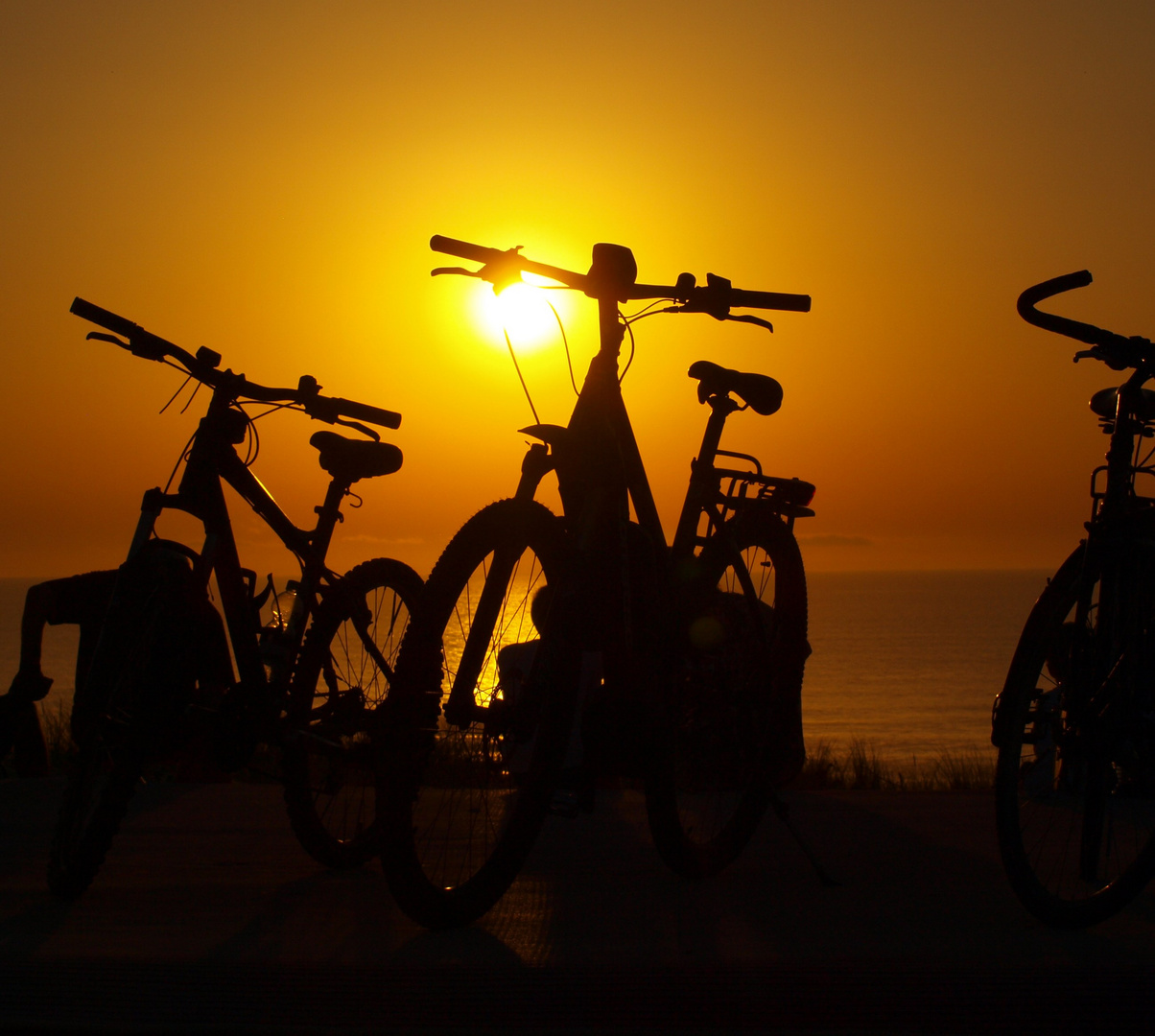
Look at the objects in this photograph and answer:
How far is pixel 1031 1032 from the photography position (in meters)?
2.05

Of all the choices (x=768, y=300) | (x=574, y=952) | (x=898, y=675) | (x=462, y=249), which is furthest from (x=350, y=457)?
(x=898, y=675)

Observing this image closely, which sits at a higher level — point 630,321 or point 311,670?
point 630,321

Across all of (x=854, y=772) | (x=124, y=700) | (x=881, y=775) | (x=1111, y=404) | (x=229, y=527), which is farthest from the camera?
(x=881, y=775)

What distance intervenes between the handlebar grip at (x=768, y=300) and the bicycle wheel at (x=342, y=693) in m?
1.46

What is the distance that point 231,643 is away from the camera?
3352 millimetres

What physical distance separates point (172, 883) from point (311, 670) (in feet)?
2.49

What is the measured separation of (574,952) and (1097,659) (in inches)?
61.2

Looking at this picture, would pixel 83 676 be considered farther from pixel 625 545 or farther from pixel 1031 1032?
pixel 1031 1032

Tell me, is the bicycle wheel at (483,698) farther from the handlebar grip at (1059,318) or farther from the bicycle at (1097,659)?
the handlebar grip at (1059,318)

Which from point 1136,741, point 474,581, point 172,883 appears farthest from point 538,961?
point 1136,741

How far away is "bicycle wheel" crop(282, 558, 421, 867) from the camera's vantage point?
337cm

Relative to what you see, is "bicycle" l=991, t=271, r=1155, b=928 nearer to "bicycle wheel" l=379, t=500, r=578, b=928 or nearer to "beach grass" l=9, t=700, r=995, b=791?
"bicycle wheel" l=379, t=500, r=578, b=928

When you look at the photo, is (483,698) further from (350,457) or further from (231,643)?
(350,457)

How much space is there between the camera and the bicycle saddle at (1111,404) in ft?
9.47
